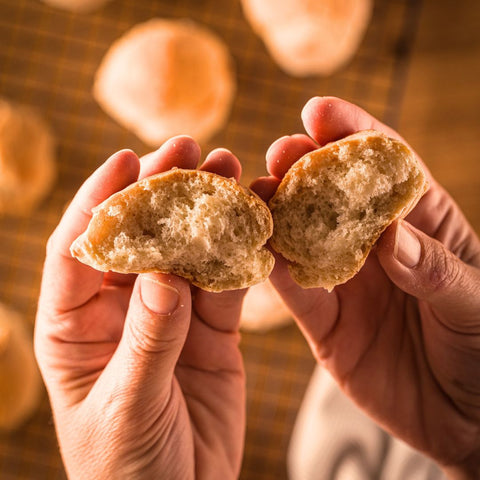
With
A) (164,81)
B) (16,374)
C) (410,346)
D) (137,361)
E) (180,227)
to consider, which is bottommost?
(16,374)

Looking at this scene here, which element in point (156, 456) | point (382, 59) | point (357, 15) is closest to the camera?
point (156, 456)

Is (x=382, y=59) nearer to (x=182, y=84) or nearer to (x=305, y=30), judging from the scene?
(x=305, y=30)

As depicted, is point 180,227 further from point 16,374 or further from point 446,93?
point 446,93

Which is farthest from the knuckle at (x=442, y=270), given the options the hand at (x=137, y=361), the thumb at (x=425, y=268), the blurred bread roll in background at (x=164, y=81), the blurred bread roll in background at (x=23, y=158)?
the blurred bread roll in background at (x=23, y=158)

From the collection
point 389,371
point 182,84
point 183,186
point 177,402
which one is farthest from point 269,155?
point 182,84

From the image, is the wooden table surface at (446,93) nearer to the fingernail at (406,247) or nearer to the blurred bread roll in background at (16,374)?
the fingernail at (406,247)

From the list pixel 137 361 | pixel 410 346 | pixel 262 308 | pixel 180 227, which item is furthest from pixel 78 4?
pixel 410 346
